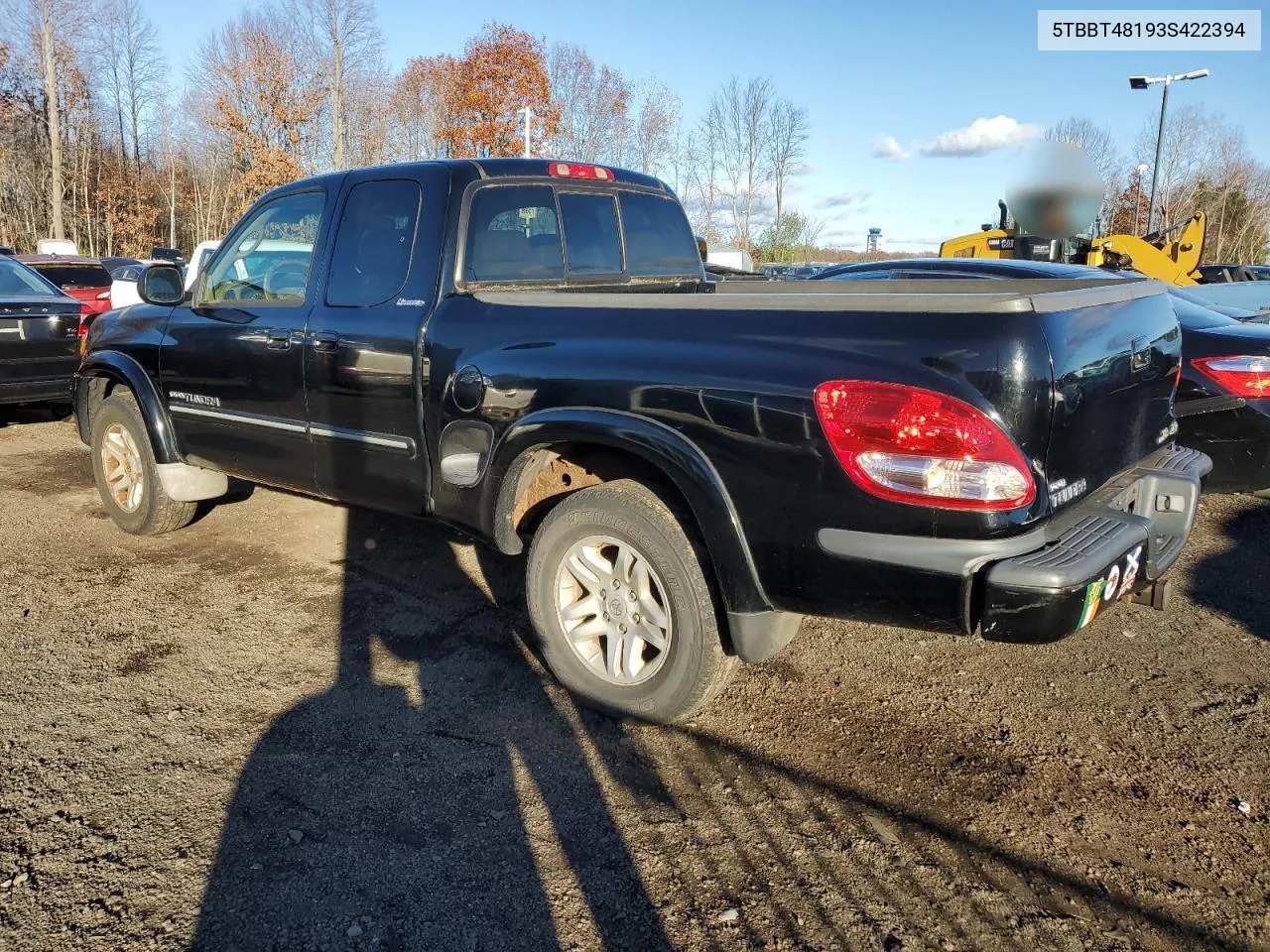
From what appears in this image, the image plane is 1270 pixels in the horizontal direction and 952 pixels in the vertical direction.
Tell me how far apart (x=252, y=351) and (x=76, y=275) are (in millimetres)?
11060

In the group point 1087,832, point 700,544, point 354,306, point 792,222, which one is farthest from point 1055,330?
point 792,222

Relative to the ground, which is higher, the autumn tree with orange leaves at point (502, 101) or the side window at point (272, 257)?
the autumn tree with orange leaves at point (502, 101)

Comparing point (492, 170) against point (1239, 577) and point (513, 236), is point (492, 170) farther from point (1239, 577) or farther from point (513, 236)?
point (1239, 577)

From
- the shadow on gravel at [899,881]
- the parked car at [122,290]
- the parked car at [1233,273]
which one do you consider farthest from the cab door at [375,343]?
the parked car at [1233,273]

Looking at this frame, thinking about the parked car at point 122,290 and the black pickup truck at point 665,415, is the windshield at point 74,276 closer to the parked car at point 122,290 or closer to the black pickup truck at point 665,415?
the parked car at point 122,290

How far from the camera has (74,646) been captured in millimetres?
4039

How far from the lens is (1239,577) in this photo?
15.9 feet

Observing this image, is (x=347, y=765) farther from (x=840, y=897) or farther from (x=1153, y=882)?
(x=1153, y=882)

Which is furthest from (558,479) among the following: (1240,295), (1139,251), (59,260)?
(1139,251)

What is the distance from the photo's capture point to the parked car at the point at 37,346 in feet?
26.8

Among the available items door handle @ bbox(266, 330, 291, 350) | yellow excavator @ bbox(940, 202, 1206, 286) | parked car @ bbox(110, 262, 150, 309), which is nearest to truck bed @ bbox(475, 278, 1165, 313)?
door handle @ bbox(266, 330, 291, 350)

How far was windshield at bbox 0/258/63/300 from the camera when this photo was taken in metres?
8.88

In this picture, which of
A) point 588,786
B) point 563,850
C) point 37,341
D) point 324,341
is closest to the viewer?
point 563,850

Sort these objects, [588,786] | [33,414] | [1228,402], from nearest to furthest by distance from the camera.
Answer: [588,786], [1228,402], [33,414]
